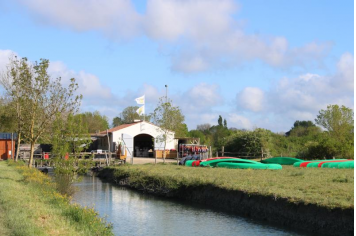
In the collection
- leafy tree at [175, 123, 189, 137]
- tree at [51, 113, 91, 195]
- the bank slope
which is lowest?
the bank slope

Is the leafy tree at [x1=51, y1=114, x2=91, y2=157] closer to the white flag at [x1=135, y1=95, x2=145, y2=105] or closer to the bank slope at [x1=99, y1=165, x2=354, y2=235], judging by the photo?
the bank slope at [x1=99, y1=165, x2=354, y2=235]

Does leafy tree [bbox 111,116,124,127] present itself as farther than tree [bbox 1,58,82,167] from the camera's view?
Yes

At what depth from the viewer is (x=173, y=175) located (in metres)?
27.2

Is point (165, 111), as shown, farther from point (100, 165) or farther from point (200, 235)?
point (200, 235)

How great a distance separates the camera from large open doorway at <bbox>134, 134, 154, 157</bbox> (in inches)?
2311

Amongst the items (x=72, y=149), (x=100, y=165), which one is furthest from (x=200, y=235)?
(x=100, y=165)

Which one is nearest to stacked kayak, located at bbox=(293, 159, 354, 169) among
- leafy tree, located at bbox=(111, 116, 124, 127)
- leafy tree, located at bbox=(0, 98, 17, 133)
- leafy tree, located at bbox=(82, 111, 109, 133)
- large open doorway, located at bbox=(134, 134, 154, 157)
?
large open doorway, located at bbox=(134, 134, 154, 157)

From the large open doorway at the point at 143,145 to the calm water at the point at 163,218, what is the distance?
1248 inches

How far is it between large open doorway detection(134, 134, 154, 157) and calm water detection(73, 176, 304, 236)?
31.7 metres

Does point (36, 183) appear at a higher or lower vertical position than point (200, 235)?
higher

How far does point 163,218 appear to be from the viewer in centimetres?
1922

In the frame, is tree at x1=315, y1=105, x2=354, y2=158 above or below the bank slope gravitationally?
above

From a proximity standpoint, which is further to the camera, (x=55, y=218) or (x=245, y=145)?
(x=245, y=145)

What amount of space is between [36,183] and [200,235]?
8839mm
